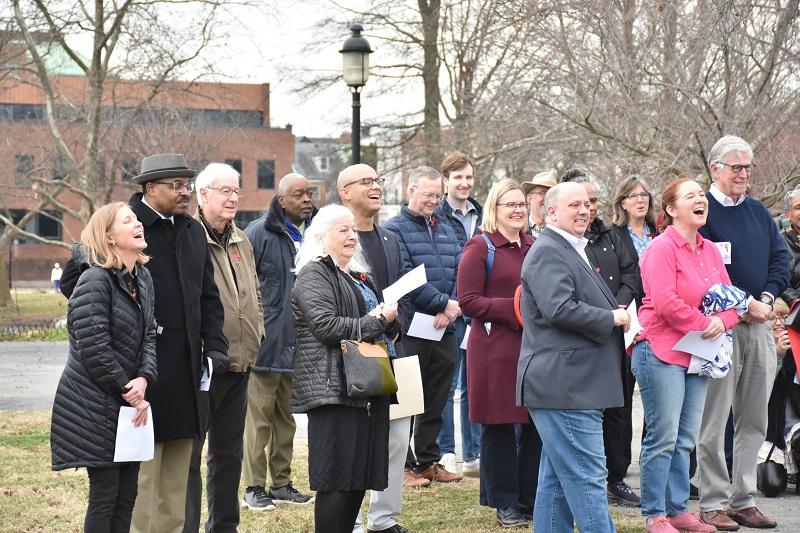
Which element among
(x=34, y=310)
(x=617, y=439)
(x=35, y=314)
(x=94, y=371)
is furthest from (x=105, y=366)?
(x=34, y=310)

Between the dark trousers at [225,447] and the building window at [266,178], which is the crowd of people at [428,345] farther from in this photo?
the building window at [266,178]

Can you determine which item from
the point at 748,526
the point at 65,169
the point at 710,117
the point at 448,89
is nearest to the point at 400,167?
the point at 448,89

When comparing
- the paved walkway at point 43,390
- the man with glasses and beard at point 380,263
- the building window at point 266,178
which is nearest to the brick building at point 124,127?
the paved walkway at point 43,390

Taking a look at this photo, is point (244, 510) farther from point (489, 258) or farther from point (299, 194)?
point (489, 258)

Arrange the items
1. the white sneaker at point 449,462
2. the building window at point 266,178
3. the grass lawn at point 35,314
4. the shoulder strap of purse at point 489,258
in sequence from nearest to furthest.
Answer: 1. the shoulder strap of purse at point 489,258
2. the white sneaker at point 449,462
3. the grass lawn at point 35,314
4. the building window at point 266,178

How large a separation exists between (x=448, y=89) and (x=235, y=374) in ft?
51.5

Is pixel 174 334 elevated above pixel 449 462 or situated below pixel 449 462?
above

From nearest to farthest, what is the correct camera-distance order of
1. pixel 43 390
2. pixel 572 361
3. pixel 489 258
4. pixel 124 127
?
pixel 572 361, pixel 489 258, pixel 43 390, pixel 124 127

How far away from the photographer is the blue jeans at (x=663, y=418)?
261 inches

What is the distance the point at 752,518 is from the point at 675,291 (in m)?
1.75

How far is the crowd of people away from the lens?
18.1ft

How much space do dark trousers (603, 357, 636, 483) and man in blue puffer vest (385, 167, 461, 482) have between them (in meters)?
1.33

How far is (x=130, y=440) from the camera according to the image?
527 centimetres

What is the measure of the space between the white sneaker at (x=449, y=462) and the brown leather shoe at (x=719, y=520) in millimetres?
2425
